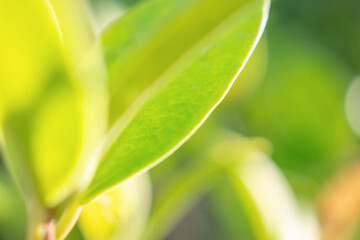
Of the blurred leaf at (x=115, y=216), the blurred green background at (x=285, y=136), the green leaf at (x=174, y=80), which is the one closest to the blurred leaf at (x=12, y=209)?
the blurred green background at (x=285, y=136)

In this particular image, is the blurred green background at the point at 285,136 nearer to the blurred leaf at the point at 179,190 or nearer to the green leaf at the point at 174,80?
the blurred leaf at the point at 179,190

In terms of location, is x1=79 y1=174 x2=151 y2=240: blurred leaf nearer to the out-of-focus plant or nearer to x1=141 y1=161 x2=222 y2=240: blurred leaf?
x1=141 y1=161 x2=222 y2=240: blurred leaf

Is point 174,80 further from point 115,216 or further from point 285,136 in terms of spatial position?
point 285,136

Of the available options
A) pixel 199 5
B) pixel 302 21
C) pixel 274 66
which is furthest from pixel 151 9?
pixel 302 21

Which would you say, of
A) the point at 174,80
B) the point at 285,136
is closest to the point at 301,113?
the point at 285,136

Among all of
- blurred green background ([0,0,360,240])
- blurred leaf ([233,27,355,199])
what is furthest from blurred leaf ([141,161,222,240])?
blurred leaf ([233,27,355,199])

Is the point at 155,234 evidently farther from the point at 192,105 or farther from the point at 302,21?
the point at 302,21
